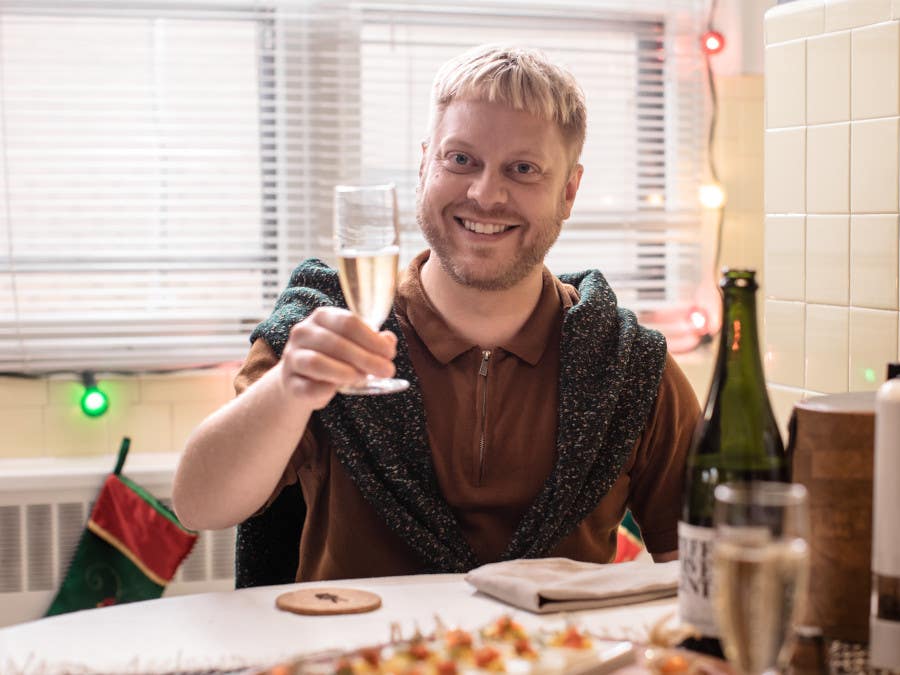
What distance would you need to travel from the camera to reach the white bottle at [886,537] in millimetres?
892

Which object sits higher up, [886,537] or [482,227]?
[482,227]

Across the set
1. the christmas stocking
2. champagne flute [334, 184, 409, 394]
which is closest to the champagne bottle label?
champagne flute [334, 184, 409, 394]

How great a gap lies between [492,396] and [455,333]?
0.37 ft

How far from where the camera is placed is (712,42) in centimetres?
325

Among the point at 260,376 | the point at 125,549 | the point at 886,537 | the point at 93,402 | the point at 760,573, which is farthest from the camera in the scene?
the point at 93,402

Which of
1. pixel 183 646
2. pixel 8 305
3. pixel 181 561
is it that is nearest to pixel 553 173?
pixel 183 646

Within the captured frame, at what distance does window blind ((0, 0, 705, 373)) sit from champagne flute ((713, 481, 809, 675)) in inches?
93.2

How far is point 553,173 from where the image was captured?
1706mm

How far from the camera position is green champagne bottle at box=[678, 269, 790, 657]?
1084 millimetres

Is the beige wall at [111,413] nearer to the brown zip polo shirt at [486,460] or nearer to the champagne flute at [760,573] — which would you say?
the brown zip polo shirt at [486,460]

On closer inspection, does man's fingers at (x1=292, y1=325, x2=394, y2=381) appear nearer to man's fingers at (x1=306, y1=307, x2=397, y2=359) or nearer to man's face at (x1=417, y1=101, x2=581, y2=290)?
man's fingers at (x1=306, y1=307, x2=397, y2=359)

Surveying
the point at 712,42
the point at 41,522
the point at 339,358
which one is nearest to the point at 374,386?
the point at 339,358

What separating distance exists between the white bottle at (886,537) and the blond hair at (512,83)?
85 cm

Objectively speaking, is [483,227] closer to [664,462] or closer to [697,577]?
[664,462]
